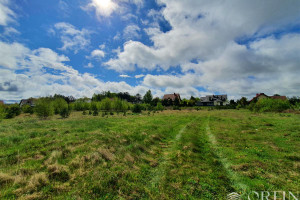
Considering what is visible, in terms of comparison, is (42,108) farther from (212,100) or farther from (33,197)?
(212,100)

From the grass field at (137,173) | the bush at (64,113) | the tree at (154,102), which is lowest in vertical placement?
the grass field at (137,173)

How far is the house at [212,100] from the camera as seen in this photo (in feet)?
334

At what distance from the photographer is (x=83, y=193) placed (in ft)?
14.2

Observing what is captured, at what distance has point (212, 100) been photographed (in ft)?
336

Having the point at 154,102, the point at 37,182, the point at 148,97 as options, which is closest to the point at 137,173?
the point at 37,182

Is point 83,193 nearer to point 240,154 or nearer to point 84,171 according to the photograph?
point 84,171

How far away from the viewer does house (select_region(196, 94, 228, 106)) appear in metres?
102

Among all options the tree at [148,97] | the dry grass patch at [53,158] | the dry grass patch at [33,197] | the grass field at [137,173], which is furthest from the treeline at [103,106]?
the dry grass patch at [33,197]

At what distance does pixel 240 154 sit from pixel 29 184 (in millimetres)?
11509

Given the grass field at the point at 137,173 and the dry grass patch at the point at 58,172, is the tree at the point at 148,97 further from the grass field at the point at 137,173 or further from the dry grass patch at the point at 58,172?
the dry grass patch at the point at 58,172

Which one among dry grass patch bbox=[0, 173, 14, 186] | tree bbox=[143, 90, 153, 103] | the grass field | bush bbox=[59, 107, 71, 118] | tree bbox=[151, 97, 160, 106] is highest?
tree bbox=[143, 90, 153, 103]

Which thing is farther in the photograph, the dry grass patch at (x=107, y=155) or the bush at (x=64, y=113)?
the bush at (x=64, y=113)

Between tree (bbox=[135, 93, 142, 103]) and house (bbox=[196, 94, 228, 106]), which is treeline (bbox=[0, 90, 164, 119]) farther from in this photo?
tree (bbox=[135, 93, 142, 103])

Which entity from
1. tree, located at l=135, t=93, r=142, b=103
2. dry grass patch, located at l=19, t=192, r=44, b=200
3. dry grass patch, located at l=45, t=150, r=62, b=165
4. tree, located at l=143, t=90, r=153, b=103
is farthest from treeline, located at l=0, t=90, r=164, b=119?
tree, located at l=135, t=93, r=142, b=103
